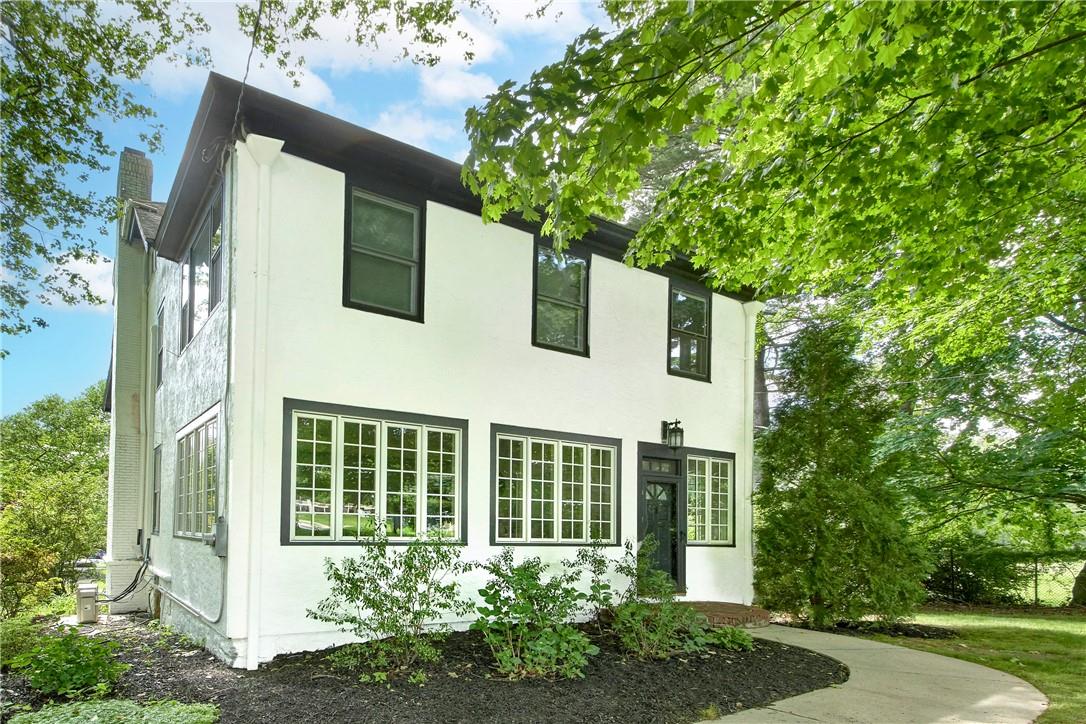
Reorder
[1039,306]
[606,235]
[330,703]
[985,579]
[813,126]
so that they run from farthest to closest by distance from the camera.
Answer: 1. [985,579]
2. [606,235]
3. [1039,306]
4. [813,126]
5. [330,703]

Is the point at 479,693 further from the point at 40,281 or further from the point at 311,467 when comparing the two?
the point at 40,281

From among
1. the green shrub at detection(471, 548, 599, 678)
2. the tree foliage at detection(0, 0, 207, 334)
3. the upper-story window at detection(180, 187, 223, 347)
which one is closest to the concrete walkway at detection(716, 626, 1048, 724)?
the green shrub at detection(471, 548, 599, 678)

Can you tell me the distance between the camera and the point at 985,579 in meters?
16.0

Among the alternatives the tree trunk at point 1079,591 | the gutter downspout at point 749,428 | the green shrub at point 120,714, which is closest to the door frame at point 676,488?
the gutter downspout at point 749,428

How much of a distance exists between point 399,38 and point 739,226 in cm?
454

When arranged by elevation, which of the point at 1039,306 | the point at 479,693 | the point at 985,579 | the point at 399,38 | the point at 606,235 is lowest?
the point at 985,579

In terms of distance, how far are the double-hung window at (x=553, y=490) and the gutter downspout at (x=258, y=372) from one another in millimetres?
2971

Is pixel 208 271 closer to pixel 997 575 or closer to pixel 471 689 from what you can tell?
pixel 471 689

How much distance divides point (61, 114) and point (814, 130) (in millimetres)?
8499

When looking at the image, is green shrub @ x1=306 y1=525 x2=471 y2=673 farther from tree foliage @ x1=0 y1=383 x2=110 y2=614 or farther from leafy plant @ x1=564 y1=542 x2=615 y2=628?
tree foliage @ x1=0 y1=383 x2=110 y2=614

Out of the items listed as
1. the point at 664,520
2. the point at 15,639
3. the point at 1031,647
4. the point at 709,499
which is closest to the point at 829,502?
the point at 709,499

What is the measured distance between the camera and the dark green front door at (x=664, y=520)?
11.5 metres

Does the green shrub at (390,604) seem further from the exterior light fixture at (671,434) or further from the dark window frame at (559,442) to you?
the exterior light fixture at (671,434)

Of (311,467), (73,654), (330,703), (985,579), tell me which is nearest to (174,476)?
(311,467)
